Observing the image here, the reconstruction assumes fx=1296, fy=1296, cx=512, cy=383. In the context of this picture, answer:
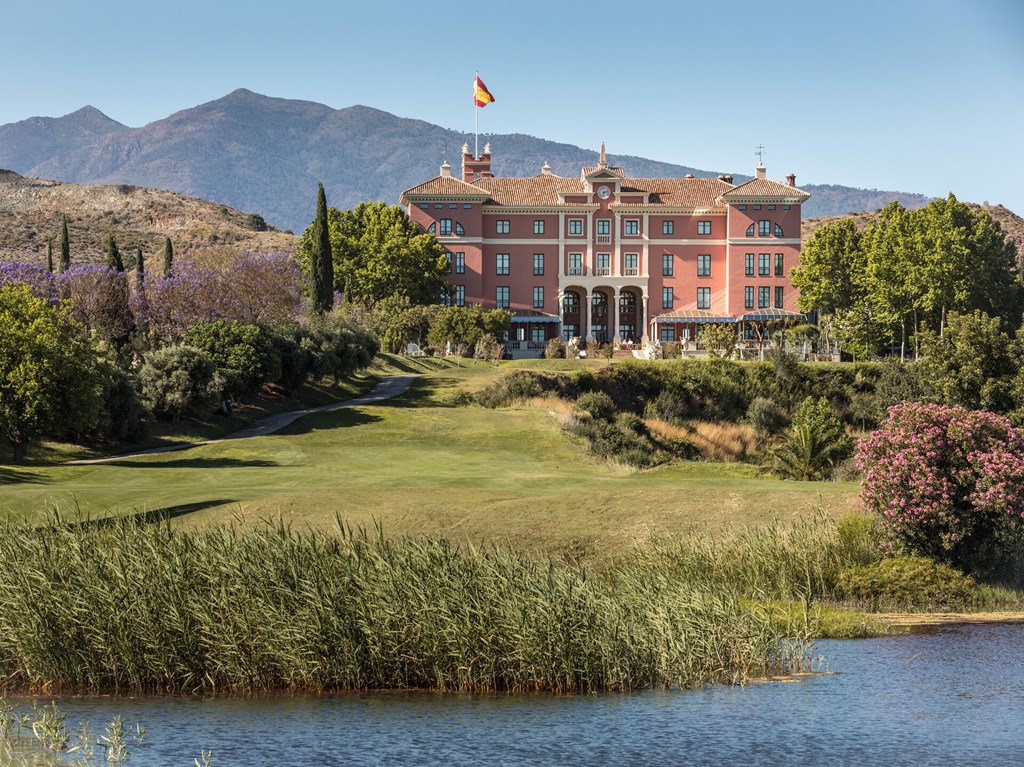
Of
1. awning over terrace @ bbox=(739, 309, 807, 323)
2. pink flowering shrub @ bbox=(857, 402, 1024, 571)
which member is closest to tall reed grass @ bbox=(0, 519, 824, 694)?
pink flowering shrub @ bbox=(857, 402, 1024, 571)

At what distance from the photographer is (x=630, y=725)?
648 inches

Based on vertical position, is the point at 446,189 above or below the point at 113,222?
below

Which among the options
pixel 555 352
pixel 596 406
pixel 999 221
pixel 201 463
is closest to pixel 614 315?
pixel 555 352

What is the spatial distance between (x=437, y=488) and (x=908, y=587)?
12.3 m

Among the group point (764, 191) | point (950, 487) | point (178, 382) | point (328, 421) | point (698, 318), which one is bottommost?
point (328, 421)

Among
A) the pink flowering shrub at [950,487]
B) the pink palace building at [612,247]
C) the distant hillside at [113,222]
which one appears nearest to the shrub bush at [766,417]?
the pink palace building at [612,247]

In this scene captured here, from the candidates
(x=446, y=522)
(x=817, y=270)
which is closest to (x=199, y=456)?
(x=446, y=522)

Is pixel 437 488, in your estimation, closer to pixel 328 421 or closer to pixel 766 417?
pixel 328 421

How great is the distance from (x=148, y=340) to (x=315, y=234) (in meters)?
14.8

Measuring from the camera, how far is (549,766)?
49.5 feet

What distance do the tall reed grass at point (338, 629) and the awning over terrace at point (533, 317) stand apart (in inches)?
3001

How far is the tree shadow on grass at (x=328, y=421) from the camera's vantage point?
164 ft

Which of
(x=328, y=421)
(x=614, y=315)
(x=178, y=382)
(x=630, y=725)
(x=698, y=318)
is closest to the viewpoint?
(x=630, y=725)

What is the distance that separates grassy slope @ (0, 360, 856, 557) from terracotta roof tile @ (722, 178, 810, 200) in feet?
160
